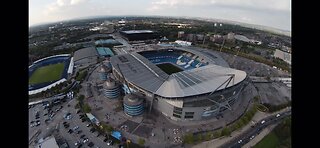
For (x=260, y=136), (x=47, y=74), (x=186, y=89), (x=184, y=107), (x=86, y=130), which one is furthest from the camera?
(x=47, y=74)

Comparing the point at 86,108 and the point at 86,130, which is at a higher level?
the point at 86,108

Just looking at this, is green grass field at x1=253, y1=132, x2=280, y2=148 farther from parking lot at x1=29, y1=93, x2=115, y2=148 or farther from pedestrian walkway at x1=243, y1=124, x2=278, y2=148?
parking lot at x1=29, y1=93, x2=115, y2=148

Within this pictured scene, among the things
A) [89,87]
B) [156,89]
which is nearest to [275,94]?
[156,89]

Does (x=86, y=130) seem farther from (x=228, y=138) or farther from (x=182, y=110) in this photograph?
(x=228, y=138)

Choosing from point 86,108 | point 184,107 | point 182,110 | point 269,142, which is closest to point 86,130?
point 86,108

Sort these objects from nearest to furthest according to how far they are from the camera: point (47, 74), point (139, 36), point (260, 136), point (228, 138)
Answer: point (228, 138) < point (260, 136) < point (47, 74) < point (139, 36)

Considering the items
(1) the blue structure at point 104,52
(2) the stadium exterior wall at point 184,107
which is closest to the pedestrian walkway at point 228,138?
(2) the stadium exterior wall at point 184,107

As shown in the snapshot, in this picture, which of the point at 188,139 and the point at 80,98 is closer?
the point at 188,139

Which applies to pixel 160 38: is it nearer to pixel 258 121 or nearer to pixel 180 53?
pixel 180 53
